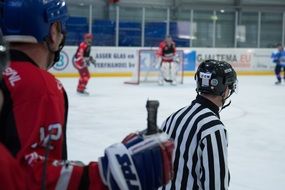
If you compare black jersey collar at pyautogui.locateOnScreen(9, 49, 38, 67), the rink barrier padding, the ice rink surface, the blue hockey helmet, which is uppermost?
the blue hockey helmet

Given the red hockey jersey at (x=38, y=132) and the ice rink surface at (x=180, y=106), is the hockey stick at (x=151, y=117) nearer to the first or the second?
the red hockey jersey at (x=38, y=132)

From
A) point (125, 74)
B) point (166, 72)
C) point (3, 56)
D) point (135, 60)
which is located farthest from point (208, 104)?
point (125, 74)

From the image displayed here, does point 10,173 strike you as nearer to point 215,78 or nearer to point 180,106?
point 215,78

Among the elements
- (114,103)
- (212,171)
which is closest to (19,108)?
(212,171)

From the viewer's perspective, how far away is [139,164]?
1.18 metres

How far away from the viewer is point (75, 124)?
26.3 ft

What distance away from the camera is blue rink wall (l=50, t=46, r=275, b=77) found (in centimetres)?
1623

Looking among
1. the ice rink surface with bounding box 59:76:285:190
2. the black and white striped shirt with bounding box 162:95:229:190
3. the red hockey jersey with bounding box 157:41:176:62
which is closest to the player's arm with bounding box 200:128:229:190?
the black and white striped shirt with bounding box 162:95:229:190

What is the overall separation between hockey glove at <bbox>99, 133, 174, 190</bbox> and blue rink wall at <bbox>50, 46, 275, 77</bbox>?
46.7ft

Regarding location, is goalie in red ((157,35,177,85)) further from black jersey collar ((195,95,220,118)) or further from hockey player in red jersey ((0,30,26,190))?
hockey player in red jersey ((0,30,26,190))

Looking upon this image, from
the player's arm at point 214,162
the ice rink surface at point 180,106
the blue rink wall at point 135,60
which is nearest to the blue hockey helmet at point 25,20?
the player's arm at point 214,162

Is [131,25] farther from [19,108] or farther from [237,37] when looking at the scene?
[19,108]

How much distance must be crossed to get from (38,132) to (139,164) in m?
0.25

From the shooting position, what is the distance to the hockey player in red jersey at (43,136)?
1187 mm
